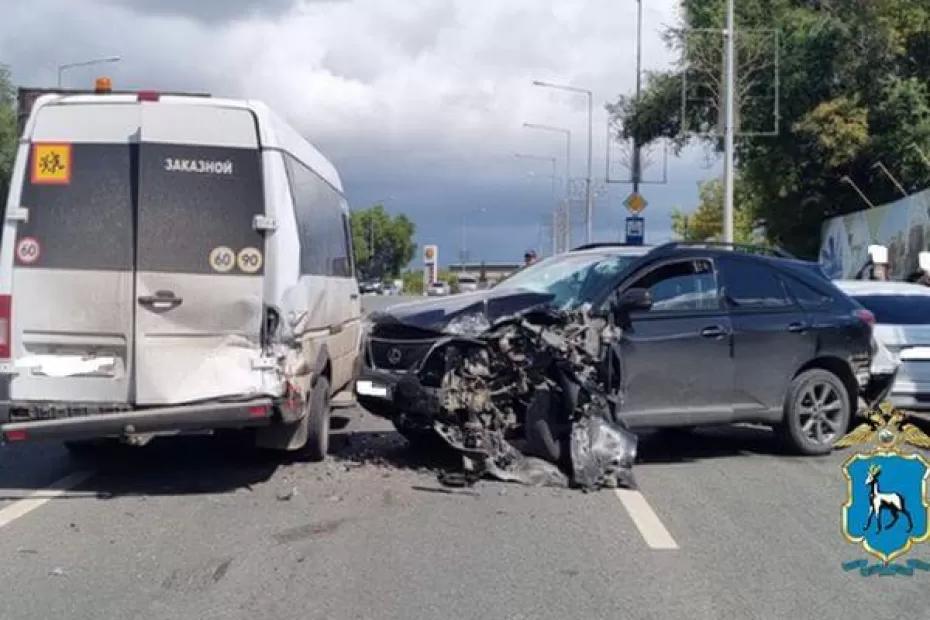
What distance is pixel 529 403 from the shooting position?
355 inches

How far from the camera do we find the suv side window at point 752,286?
33.0ft

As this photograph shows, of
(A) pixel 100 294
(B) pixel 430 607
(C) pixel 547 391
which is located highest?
(A) pixel 100 294

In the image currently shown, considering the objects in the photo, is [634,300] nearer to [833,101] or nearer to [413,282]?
[833,101]

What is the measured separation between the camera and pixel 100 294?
26.0 feet

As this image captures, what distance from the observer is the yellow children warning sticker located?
26.3 feet

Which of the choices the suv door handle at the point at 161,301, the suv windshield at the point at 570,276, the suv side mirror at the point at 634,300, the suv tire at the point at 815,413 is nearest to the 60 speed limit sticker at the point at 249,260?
the suv door handle at the point at 161,301

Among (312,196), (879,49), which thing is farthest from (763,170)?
(312,196)

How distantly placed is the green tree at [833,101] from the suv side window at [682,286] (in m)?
21.9

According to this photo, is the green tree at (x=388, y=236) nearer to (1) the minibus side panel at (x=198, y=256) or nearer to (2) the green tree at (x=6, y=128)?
(2) the green tree at (x=6, y=128)

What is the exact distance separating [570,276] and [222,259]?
345 cm

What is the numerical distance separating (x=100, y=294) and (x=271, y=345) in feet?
4.02

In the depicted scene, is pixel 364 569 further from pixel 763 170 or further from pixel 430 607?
pixel 763 170

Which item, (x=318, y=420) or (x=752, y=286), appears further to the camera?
(x=752, y=286)

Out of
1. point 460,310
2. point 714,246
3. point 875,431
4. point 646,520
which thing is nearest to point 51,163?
point 460,310
